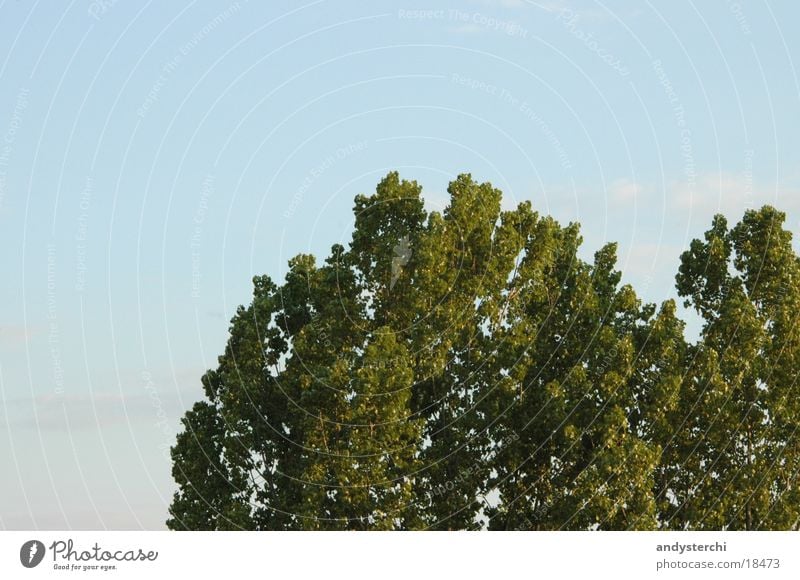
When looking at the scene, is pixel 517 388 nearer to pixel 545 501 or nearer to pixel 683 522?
pixel 545 501

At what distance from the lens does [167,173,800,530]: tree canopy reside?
125 feet

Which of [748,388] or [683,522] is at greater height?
[748,388]

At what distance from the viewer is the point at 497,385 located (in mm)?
38781

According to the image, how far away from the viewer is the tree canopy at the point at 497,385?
38.2m

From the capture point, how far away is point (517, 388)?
39.1 meters
